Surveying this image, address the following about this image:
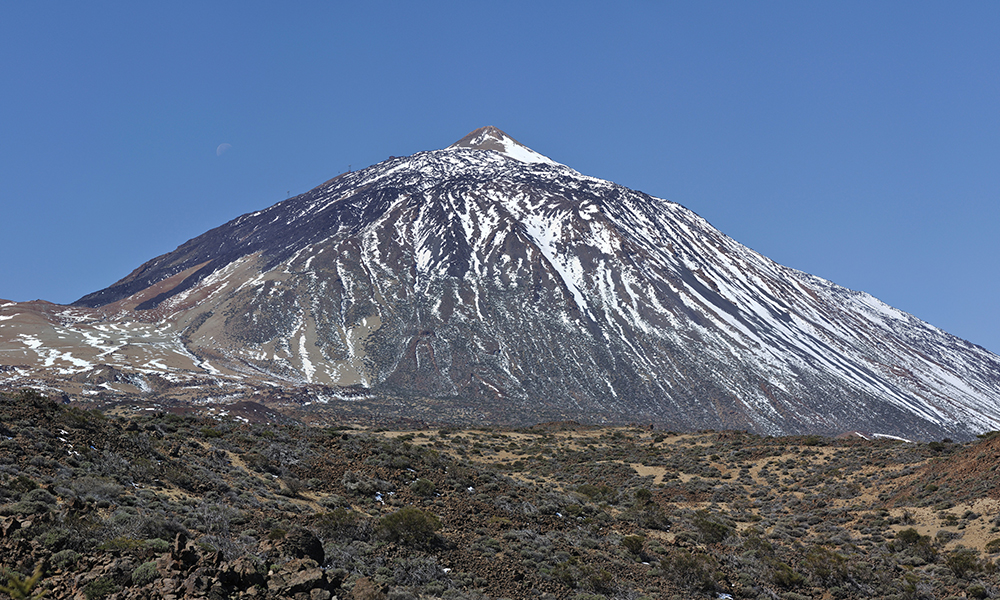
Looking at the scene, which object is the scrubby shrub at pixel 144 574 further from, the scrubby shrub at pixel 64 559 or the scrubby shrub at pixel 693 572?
the scrubby shrub at pixel 693 572

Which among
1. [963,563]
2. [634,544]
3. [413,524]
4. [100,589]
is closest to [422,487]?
[413,524]

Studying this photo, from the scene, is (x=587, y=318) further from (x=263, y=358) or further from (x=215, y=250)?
(x=215, y=250)

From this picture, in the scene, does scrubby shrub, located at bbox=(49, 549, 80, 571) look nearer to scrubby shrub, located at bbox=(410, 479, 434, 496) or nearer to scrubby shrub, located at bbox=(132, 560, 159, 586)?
scrubby shrub, located at bbox=(132, 560, 159, 586)

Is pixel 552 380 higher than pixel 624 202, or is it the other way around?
pixel 624 202

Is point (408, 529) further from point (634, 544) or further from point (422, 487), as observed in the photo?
point (634, 544)

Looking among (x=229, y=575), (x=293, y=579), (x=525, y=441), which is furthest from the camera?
(x=525, y=441)

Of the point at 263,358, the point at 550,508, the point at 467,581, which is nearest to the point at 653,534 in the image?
the point at 550,508

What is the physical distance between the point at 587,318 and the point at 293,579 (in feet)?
459

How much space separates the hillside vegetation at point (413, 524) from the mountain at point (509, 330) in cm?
7231

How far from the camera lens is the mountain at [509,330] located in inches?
4643

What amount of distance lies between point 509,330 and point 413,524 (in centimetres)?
12772

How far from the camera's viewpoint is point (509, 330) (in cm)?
14325

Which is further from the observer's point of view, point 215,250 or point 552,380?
point 215,250

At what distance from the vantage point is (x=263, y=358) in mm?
129500
